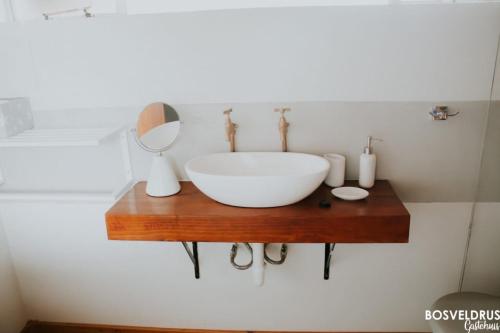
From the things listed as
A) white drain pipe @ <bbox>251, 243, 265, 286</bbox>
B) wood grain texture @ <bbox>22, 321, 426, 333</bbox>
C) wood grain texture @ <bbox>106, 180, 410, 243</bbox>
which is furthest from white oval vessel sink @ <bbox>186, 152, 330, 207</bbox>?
wood grain texture @ <bbox>22, 321, 426, 333</bbox>

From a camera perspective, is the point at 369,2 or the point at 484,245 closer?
the point at 369,2

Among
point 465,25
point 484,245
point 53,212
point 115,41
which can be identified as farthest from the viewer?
point 53,212

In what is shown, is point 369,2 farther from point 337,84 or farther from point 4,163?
point 4,163

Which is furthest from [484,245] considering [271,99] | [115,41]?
[115,41]

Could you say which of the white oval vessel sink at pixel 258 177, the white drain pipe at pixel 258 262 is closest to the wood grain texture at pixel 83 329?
the white drain pipe at pixel 258 262

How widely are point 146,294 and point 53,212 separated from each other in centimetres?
62

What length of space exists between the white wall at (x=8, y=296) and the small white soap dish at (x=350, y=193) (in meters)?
1.67

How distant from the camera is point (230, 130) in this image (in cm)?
157

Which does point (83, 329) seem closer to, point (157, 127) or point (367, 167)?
point (157, 127)

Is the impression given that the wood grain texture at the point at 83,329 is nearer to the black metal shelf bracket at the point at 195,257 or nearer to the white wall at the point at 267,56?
the black metal shelf bracket at the point at 195,257

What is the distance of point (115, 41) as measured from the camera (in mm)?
1559

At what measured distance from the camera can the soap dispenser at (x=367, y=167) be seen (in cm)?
150

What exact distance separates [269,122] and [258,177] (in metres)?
0.45

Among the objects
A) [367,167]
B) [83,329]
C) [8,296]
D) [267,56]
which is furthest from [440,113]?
[8,296]
